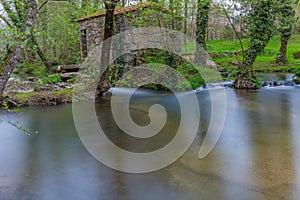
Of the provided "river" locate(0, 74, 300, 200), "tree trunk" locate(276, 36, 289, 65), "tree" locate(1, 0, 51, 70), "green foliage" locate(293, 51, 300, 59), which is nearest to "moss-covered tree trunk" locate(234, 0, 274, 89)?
"river" locate(0, 74, 300, 200)

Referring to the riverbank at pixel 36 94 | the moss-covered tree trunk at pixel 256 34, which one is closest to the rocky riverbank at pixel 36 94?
the riverbank at pixel 36 94

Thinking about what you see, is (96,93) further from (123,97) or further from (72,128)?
(72,128)

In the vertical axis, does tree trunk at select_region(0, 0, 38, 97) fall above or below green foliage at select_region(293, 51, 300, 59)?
below

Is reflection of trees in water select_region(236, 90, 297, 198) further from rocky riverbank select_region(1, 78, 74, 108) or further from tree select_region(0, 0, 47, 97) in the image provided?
rocky riverbank select_region(1, 78, 74, 108)

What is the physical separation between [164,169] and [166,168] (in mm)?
45

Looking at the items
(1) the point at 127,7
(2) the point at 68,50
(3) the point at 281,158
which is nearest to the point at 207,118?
(3) the point at 281,158

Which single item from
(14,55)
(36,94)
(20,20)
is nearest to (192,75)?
(36,94)

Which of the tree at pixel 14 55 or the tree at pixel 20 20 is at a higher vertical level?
the tree at pixel 20 20

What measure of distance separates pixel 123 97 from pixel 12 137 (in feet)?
15.8

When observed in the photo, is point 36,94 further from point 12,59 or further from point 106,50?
point 12,59

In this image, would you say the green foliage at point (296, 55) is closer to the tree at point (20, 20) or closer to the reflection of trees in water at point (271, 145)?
the reflection of trees in water at point (271, 145)

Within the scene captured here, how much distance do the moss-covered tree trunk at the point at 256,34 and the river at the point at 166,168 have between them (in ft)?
13.7

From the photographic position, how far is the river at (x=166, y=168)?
136 inches

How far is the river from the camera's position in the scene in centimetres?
345
